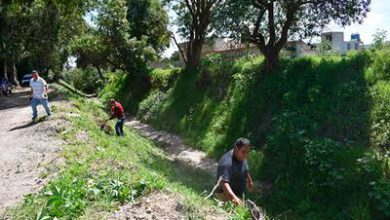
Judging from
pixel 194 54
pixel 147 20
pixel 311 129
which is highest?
pixel 147 20

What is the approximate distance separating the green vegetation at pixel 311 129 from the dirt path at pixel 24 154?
→ 581 centimetres

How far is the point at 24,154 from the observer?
13117 millimetres

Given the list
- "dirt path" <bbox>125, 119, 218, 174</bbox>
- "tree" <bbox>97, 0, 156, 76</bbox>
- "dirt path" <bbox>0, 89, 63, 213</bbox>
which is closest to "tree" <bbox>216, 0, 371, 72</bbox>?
"dirt path" <bbox>125, 119, 218, 174</bbox>

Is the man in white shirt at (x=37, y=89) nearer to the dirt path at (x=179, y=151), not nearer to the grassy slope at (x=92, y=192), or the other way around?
the dirt path at (x=179, y=151)

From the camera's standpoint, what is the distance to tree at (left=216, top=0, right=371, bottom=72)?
62.4ft

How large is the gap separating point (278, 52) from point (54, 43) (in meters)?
19.7

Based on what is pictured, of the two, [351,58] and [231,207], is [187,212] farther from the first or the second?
[351,58]

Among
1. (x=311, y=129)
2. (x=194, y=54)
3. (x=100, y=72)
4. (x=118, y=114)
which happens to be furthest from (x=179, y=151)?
(x=100, y=72)

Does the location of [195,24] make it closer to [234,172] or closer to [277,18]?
[277,18]

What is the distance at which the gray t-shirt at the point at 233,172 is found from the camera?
7809mm

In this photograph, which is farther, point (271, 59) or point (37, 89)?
point (271, 59)

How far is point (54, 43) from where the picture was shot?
1393 inches

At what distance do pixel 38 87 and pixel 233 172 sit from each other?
1119 centimetres

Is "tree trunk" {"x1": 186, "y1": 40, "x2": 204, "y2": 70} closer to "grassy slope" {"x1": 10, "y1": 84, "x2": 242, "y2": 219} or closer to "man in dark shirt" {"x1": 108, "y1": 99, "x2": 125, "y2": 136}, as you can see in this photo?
"man in dark shirt" {"x1": 108, "y1": 99, "x2": 125, "y2": 136}
